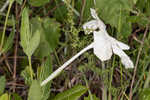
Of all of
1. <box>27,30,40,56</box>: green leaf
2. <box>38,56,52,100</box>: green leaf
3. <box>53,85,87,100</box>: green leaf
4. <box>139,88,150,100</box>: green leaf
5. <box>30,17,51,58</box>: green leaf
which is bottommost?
<box>139,88,150,100</box>: green leaf

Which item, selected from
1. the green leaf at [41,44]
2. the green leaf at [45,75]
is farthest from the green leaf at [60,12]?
the green leaf at [45,75]

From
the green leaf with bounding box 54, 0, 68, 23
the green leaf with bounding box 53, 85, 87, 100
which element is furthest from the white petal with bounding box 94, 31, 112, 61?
the green leaf with bounding box 54, 0, 68, 23

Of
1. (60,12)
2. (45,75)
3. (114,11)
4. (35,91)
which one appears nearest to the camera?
(35,91)

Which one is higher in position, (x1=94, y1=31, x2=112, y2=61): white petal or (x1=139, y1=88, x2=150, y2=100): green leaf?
(x1=94, y1=31, x2=112, y2=61): white petal

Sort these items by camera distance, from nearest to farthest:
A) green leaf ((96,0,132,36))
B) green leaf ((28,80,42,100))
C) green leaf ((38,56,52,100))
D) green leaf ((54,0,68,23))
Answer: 1. green leaf ((28,80,42,100))
2. green leaf ((38,56,52,100))
3. green leaf ((96,0,132,36))
4. green leaf ((54,0,68,23))

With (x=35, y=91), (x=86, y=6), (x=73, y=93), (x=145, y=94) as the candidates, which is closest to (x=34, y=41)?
(x=35, y=91)

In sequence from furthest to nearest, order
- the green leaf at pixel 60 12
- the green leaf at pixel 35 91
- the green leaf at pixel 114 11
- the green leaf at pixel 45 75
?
the green leaf at pixel 60 12 → the green leaf at pixel 114 11 → the green leaf at pixel 45 75 → the green leaf at pixel 35 91

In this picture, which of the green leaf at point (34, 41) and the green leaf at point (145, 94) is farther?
the green leaf at point (145, 94)

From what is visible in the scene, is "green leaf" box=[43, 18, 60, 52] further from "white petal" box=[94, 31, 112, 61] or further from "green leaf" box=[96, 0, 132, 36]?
"white petal" box=[94, 31, 112, 61]

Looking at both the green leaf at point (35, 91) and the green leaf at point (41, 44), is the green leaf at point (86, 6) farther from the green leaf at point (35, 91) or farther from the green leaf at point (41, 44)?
the green leaf at point (35, 91)

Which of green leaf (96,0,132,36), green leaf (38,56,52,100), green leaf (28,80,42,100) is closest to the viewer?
green leaf (28,80,42,100)

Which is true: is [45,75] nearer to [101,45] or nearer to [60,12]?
[101,45]
